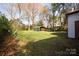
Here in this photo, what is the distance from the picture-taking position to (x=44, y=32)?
3936 millimetres

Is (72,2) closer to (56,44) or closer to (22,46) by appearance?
(56,44)

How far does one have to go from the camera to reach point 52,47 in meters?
3.88

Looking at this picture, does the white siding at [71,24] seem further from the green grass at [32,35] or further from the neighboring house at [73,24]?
the green grass at [32,35]

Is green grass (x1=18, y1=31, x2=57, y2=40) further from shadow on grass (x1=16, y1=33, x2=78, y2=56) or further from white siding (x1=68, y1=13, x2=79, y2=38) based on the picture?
white siding (x1=68, y1=13, x2=79, y2=38)

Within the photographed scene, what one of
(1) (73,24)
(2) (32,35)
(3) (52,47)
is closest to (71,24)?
(1) (73,24)

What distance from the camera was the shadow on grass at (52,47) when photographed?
12.7ft

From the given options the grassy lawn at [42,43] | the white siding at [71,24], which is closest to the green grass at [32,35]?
the grassy lawn at [42,43]

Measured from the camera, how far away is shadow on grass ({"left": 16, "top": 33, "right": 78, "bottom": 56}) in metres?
3.86

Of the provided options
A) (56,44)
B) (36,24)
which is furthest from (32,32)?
(56,44)

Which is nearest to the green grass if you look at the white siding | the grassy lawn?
the grassy lawn

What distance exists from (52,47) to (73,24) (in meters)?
0.44

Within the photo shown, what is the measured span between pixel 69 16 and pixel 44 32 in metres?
0.42

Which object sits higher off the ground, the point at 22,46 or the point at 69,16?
the point at 69,16

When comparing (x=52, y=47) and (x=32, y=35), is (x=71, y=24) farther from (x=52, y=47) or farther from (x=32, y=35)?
(x=32, y=35)
